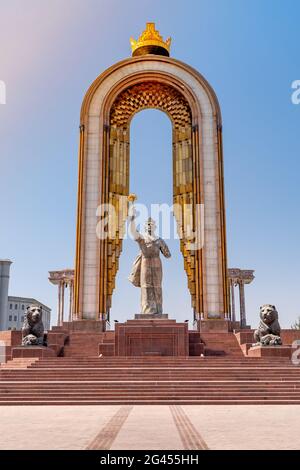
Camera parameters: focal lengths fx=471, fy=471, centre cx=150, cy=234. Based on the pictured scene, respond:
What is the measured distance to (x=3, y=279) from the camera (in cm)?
5456

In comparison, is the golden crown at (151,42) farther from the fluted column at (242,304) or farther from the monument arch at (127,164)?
the fluted column at (242,304)

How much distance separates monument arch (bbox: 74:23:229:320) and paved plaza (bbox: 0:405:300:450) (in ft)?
48.9

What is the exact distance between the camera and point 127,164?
26.9 metres

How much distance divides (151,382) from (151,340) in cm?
608

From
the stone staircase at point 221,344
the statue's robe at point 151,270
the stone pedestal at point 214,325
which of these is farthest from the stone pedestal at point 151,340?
the stone pedestal at point 214,325

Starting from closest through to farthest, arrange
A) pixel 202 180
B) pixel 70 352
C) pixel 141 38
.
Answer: pixel 70 352
pixel 202 180
pixel 141 38

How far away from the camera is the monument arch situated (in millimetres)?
23719

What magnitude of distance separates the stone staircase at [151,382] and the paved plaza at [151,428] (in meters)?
1.02

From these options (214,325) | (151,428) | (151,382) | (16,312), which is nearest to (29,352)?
(151,382)

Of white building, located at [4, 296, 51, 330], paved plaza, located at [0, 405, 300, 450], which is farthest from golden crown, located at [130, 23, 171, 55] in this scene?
white building, located at [4, 296, 51, 330]

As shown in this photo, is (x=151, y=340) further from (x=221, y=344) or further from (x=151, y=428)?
(x=151, y=428)
